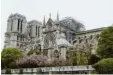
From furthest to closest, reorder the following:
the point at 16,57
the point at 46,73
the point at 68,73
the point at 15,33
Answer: the point at 15,33 → the point at 16,57 → the point at 46,73 → the point at 68,73

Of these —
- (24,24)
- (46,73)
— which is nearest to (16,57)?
(46,73)

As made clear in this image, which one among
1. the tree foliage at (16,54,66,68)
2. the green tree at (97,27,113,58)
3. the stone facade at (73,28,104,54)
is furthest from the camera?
the stone facade at (73,28,104,54)

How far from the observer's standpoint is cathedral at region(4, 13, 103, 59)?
4669cm

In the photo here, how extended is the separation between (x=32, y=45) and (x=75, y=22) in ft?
37.0

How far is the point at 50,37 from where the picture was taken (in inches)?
2050

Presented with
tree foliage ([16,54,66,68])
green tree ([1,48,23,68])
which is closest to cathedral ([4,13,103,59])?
tree foliage ([16,54,66,68])

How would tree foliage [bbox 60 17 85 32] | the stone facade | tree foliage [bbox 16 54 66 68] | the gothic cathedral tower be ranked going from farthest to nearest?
the gothic cathedral tower < tree foliage [bbox 60 17 85 32] < the stone facade < tree foliage [bbox 16 54 66 68]

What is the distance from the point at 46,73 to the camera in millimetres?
23938

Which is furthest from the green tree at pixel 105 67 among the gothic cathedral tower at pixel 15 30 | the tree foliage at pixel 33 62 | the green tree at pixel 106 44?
the gothic cathedral tower at pixel 15 30

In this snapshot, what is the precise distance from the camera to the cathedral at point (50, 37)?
46.7 m

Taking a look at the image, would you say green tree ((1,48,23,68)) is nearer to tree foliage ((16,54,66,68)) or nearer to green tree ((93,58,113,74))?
tree foliage ((16,54,66,68))

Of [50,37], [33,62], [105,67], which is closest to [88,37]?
[50,37]

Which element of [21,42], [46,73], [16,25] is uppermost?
[16,25]

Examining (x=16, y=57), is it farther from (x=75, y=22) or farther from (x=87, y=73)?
(x=75, y=22)
